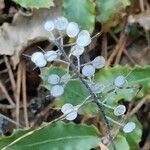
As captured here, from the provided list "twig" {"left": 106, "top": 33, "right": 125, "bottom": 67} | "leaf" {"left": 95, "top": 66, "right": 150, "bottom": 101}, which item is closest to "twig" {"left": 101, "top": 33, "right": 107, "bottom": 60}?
"twig" {"left": 106, "top": 33, "right": 125, "bottom": 67}

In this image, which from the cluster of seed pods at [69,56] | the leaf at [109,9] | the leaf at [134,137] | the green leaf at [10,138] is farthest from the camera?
the leaf at [109,9]

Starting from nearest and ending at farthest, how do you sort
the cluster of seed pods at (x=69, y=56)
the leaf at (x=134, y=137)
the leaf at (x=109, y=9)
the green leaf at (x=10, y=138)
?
1. the cluster of seed pods at (x=69, y=56)
2. the green leaf at (x=10, y=138)
3. the leaf at (x=134, y=137)
4. the leaf at (x=109, y=9)

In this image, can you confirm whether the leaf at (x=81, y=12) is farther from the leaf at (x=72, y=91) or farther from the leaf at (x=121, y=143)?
the leaf at (x=121, y=143)

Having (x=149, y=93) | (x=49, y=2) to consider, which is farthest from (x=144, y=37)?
(x=49, y=2)

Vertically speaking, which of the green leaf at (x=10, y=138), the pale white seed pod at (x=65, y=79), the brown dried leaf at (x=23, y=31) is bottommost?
the green leaf at (x=10, y=138)

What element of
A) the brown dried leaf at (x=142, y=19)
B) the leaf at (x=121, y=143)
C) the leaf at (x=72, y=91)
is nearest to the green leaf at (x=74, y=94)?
the leaf at (x=72, y=91)
